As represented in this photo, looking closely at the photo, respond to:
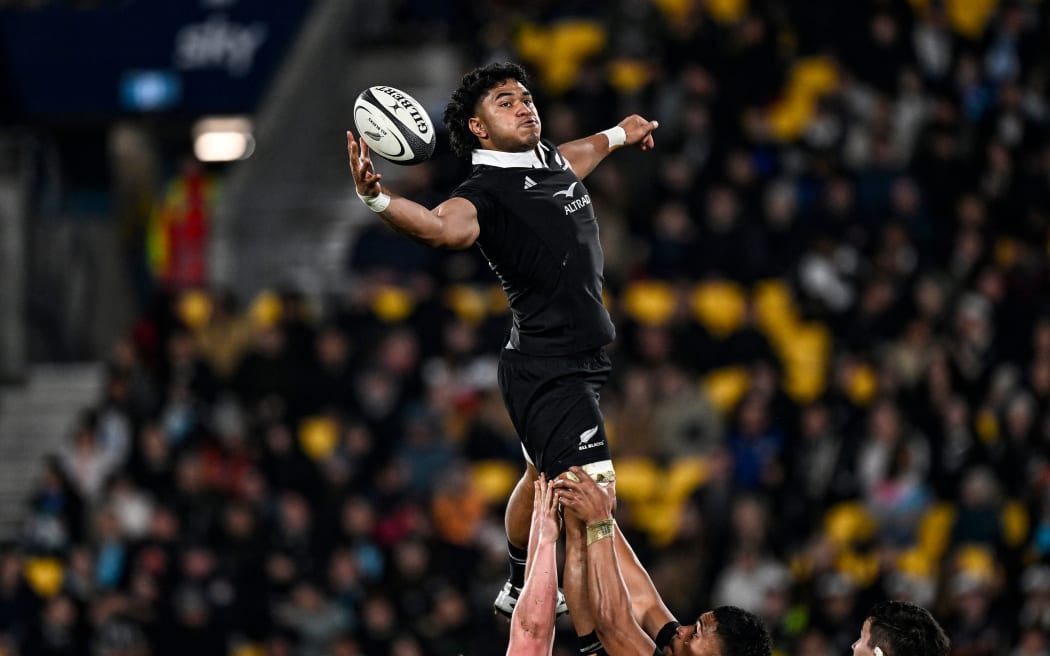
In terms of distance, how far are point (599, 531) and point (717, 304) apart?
788 cm

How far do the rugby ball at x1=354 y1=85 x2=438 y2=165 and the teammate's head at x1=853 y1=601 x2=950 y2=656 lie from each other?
8.86 ft

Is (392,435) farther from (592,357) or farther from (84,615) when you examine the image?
(592,357)

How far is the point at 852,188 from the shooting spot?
54.5ft

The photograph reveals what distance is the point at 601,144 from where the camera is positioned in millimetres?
9000

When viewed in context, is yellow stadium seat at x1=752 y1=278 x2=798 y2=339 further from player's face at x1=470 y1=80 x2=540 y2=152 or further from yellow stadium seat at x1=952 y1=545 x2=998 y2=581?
player's face at x1=470 y1=80 x2=540 y2=152

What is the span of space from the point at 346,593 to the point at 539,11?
6.74 meters

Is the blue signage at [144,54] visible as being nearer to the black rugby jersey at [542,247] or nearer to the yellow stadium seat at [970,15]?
the yellow stadium seat at [970,15]

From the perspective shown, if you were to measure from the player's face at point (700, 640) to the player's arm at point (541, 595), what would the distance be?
55 cm

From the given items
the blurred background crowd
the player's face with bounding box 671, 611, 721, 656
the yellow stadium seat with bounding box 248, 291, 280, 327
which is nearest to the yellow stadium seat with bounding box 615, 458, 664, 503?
the blurred background crowd

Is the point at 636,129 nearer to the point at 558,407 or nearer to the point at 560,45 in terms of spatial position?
the point at 558,407

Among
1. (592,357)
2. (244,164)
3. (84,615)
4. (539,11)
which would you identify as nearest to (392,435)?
(84,615)

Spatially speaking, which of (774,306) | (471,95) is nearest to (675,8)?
(774,306)

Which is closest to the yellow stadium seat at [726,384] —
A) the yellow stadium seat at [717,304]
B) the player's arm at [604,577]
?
the yellow stadium seat at [717,304]

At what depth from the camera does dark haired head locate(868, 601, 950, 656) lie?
8.07 metres
